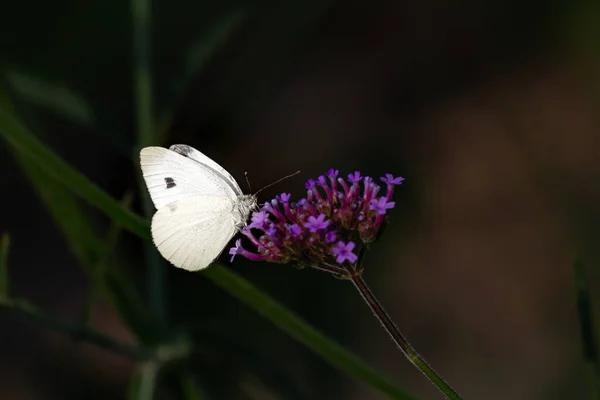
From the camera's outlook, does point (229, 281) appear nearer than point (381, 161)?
Yes

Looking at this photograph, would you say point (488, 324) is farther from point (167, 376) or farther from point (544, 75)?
point (167, 376)

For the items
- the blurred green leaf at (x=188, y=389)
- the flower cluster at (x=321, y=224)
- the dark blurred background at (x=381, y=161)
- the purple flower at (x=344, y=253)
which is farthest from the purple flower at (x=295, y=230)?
the dark blurred background at (x=381, y=161)

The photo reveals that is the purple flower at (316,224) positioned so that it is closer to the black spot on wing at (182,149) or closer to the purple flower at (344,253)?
the purple flower at (344,253)

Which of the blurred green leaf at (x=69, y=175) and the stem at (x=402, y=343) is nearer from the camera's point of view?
the stem at (x=402, y=343)

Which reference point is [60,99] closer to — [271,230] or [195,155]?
[195,155]

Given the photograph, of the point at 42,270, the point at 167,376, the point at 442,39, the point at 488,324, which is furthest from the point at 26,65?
the point at 488,324

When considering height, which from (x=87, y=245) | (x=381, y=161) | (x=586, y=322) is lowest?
(x=381, y=161)

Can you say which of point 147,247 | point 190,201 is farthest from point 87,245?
point 190,201
